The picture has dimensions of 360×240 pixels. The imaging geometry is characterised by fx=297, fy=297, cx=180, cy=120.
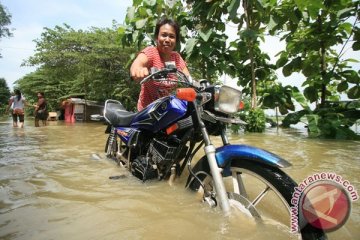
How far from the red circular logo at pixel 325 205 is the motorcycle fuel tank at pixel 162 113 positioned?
3.81 feet

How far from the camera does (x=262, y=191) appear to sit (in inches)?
79.0

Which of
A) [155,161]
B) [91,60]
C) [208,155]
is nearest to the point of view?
[208,155]

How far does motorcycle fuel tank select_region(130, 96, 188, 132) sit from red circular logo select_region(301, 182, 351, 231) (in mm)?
1161

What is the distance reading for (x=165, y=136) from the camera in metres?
2.79

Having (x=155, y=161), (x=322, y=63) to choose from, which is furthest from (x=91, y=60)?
(x=155, y=161)

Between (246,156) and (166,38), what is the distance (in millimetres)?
1708

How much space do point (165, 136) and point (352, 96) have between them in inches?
264

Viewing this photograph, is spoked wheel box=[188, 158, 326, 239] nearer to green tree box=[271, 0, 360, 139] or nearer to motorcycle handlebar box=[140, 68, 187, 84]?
motorcycle handlebar box=[140, 68, 187, 84]

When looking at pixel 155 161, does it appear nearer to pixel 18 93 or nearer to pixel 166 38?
pixel 166 38

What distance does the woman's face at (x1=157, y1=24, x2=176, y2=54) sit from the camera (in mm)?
3104

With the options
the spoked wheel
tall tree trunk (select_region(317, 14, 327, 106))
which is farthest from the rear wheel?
tall tree trunk (select_region(317, 14, 327, 106))

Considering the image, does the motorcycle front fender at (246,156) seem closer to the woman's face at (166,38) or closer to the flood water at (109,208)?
the flood water at (109,208)

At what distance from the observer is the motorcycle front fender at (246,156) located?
70.6 inches

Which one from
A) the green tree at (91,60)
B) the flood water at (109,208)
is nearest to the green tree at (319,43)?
the flood water at (109,208)
